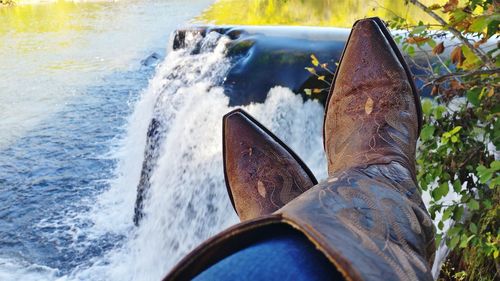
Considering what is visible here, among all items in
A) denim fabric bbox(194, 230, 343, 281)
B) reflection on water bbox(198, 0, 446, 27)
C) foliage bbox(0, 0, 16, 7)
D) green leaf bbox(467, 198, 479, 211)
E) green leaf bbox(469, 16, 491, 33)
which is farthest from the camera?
foliage bbox(0, 0, 16, 7)

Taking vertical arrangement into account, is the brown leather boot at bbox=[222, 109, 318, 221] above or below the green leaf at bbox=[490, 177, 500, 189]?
below

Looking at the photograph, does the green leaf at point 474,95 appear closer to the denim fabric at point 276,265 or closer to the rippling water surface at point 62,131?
the denim fabric at point 276,265

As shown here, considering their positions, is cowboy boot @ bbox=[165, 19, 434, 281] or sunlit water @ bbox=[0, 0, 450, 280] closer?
cowboy boot @ bbox=[165, 19, 434, 281]

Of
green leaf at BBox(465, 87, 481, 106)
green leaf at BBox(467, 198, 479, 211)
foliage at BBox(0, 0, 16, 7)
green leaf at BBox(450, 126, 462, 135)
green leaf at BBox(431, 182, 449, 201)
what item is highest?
green leaf at BBox(465, 87, 481, 106)

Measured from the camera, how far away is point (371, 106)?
5.46ft

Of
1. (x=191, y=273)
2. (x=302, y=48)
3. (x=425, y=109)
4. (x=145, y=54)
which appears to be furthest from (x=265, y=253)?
(x=145, y=54)

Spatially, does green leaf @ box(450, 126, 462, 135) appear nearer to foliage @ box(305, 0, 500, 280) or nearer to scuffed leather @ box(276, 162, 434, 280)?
foliage @ box(305, 0, 500, 280)

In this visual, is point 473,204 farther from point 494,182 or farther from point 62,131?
point 62,131

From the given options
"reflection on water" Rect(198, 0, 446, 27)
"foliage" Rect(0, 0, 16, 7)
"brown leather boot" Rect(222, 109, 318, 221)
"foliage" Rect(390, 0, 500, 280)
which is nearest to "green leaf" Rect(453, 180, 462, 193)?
"foliage" Rect(390, 0, 500, 280)

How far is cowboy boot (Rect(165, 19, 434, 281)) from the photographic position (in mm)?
745

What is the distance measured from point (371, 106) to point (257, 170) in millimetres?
457

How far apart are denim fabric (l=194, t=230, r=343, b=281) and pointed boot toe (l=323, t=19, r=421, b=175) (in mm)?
642

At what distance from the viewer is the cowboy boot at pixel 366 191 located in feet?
2.44

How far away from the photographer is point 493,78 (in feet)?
5.27
